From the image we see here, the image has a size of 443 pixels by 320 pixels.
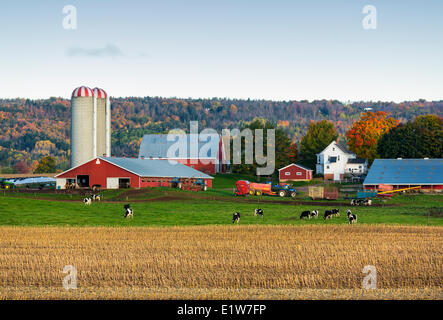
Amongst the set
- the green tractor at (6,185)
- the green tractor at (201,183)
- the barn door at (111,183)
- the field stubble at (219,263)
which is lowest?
the green tractor at (6,185)

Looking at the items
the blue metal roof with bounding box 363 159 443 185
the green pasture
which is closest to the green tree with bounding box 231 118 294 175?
the blue metal roof with bounding box 363 159 443 185

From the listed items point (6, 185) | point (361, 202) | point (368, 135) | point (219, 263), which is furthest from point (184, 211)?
point (368, 135)

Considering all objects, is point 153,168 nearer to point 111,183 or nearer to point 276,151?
point 111,183

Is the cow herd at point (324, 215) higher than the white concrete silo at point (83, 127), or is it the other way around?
the white concrete silo at point (83, 127)

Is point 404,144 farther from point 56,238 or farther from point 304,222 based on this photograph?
point 56,238

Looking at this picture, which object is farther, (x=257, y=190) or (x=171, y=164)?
(x=171, y=164)

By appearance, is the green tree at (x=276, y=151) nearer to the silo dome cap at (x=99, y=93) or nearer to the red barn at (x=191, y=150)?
the red barn at (x=191, y=150)

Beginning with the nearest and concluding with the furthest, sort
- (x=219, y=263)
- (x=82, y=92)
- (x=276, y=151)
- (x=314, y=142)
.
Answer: (x=219, y=263) < (x=82, y=92) < (x=276, y=151) < (x=314, y=142)

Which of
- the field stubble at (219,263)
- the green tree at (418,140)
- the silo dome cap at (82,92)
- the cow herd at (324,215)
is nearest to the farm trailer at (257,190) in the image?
the cow herd at (324,215)

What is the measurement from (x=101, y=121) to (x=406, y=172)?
5093 centimetres

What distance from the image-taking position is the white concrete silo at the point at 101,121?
11064cm

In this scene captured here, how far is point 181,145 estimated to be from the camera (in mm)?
141375

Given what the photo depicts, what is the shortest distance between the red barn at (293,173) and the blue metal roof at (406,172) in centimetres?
3085
